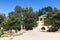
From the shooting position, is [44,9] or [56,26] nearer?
[56,26]

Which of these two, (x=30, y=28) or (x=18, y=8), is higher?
(x=18, y=8)

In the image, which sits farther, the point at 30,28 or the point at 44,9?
the point at 44,9

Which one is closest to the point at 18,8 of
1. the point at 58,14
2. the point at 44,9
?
the point at 44,9

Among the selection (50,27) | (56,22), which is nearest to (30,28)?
(50,27)

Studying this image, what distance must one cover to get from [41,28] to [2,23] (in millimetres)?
14779

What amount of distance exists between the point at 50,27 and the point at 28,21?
8373 mm

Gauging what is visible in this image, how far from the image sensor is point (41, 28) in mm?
63688

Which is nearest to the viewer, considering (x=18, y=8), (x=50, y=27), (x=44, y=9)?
(x=50, y=27)

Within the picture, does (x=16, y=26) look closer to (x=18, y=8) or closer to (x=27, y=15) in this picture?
(x=27, y=15)

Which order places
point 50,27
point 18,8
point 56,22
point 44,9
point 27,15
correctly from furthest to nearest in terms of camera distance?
point 44,9 → point 18,8 → point 27,15 → point 50,27 → point 56,22

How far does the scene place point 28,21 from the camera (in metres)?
63.0

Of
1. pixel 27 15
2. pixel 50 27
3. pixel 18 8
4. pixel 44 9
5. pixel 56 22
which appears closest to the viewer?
pixel 56 22

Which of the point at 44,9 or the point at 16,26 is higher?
the point at 44,9

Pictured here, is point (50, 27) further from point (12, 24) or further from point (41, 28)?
point (12, 24)
